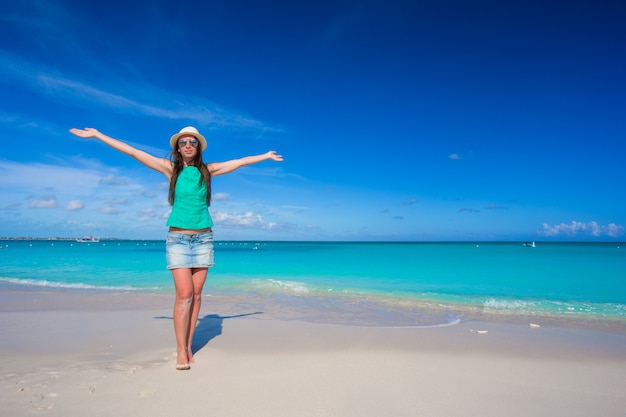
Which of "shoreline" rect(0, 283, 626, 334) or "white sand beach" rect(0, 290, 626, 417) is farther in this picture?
"shoreline" rect(0, 283, 626, 334)

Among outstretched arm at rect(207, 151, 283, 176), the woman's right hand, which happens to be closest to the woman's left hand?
outstretched arm at rect(207, 151, 283, 176)

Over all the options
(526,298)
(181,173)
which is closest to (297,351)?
(181,173)

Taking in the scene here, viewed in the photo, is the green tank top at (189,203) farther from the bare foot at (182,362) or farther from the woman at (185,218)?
the bare foot at (182,362)

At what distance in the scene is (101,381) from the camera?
3844mm

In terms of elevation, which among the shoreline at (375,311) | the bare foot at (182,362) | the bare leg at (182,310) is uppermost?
the bare leg at (182,310)

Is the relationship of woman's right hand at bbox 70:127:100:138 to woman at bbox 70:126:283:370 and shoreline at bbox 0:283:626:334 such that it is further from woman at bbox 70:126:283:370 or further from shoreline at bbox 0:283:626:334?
shoreline at bbox 0:283:626:334

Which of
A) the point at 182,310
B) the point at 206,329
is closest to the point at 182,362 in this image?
the point at 182,310

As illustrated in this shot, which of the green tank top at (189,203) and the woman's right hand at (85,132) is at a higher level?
the woman's right hand at (85,132)

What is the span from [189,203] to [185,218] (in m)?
0.18

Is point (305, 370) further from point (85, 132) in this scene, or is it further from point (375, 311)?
point (375, 311)

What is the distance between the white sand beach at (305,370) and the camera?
11.0 feet

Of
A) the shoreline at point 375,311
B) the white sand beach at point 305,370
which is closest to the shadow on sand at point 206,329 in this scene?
the white sand beach at point 305,370

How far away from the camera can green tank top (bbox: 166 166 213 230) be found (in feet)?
14.1

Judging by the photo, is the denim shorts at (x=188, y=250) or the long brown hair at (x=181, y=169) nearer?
the denim shorts at (x=188, y=250)
